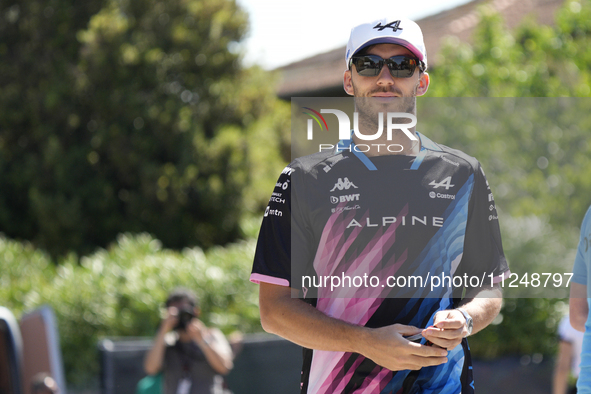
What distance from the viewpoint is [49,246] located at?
648 inches

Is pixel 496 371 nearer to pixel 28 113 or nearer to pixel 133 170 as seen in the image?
pixel 133 170

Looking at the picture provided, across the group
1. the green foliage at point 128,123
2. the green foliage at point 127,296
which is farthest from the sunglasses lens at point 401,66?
the green foliage at point 128,123

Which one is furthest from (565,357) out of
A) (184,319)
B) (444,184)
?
(444,184)

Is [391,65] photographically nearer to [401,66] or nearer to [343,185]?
[401,66]

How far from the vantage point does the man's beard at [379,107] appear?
213 centimetres

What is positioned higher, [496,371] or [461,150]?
[461,150]

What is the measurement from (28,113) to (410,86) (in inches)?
653

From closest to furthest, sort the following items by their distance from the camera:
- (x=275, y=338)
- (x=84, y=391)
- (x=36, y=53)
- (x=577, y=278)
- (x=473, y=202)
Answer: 1. (x=473, y=202)
2. (x=577, y=278)
3. (x=275, y=338)
4. (x=84, y=391)
5. (x=36, y=53)

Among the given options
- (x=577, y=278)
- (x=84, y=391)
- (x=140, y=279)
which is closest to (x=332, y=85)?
(x=140, y=279)

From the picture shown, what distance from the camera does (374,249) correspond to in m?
2.07

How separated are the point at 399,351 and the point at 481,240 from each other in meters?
0.50

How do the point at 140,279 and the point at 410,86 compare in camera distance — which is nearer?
the point at 410,86

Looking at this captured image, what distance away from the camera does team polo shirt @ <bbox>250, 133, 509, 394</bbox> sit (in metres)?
2.04

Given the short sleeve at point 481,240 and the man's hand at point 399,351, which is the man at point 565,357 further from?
the man's hand at point 399,351
